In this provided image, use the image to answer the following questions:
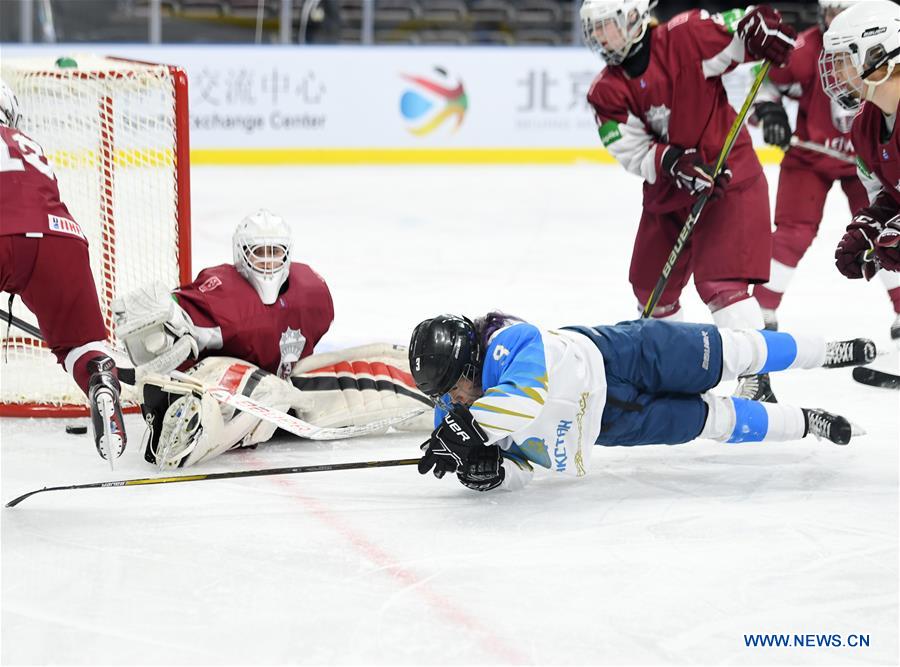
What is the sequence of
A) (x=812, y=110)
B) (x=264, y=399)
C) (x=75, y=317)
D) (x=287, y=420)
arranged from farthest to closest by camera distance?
(x=812, y=110), (x=264, y=399), (x=287, y=420), (x=75, y=317)

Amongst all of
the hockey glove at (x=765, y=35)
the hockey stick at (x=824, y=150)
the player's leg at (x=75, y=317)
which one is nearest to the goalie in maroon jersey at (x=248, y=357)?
the player's leg at (x=75, y=317)

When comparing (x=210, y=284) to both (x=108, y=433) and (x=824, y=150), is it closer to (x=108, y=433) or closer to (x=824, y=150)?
(x=108, y=433)

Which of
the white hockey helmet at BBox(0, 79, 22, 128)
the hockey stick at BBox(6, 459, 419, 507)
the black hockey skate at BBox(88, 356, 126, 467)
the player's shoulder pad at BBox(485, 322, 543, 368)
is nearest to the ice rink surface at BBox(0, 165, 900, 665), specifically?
the hockey stick at BBox(6, 459, 419, 507)

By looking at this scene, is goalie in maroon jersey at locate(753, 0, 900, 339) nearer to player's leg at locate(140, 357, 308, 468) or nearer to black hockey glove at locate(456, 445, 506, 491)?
black hockey glove at locate(456, 445, 506, 491)

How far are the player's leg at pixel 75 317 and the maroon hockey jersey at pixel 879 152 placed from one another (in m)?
1.88

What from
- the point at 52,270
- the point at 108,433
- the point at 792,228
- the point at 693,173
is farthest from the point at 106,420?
the point at 792,228

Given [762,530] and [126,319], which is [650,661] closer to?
[762,530]

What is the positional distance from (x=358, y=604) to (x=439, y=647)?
9.2 inches

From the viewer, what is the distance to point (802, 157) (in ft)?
14.4

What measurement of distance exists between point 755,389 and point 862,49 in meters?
1.03

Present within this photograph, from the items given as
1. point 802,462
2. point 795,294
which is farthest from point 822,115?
point 802,462

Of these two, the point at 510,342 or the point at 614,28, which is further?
the point at 614,28

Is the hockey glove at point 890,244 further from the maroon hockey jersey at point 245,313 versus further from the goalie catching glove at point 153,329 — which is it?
the goalie catching glove at point 153,329

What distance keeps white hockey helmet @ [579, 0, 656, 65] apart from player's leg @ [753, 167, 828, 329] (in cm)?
116
